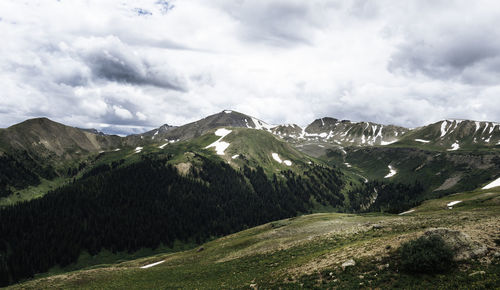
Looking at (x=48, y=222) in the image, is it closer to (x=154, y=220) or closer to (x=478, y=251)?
(x=154, y=220)

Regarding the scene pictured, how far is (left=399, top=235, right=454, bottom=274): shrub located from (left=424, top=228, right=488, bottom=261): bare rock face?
958 millimetres

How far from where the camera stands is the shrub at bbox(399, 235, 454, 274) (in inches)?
854

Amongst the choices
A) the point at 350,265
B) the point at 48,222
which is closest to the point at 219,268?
the point at 350,265

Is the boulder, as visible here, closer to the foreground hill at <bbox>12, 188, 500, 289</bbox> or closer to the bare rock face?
the foreground hill at <bbox>12, 188, 500, 289</bbox>

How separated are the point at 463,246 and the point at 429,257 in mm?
4143

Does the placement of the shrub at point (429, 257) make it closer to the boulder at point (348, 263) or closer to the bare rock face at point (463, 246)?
the bare rock face at point (463, 246)

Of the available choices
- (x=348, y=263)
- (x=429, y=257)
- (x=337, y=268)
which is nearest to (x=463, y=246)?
(x=429, y=257)

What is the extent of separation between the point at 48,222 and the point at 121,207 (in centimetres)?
4957

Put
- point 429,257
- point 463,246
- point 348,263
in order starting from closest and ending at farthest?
1. point 429,257
2. point 463,246
3. point 348,263

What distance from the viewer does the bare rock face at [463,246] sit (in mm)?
22394

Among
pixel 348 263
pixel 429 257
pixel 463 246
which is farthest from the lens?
pixel 348 263

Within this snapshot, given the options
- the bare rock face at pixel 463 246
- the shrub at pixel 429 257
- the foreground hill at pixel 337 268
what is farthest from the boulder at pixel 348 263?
the bare rock face at pixel 463 246

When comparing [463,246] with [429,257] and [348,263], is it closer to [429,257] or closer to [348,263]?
[429,257]

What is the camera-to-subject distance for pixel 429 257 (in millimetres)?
21922
